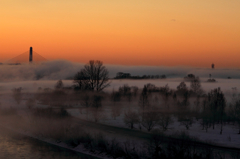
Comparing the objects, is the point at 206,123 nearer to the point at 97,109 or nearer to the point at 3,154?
the point at 97,109

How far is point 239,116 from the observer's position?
32188mm

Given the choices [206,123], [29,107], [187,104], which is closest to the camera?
[206,123]

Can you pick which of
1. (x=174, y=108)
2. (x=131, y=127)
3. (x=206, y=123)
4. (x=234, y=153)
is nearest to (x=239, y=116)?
(x=206, y=123)

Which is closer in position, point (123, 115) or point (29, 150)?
point (29, 150)

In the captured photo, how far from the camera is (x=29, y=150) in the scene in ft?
68.1

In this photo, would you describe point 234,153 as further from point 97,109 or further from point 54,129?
point 97,109

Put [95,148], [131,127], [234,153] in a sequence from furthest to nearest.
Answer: [131,127]
[95,148]
[234,153]

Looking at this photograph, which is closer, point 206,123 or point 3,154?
point 3,154

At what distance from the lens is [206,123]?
100 feet

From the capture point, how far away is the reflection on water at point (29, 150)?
1915 cm

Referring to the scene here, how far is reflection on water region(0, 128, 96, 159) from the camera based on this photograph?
19.1m

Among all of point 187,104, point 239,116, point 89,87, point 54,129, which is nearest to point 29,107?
point 89,87

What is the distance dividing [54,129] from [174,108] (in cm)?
1869

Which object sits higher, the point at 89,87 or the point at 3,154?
the point at 89,87
